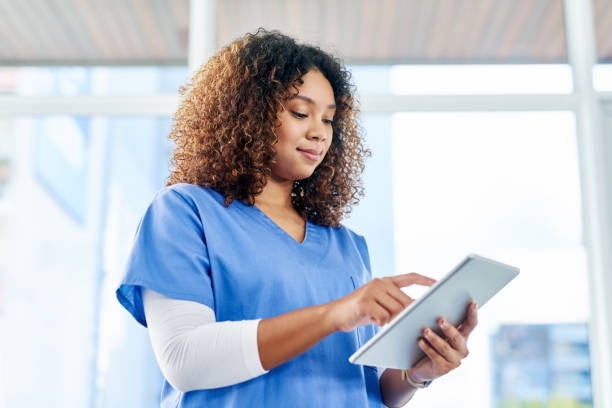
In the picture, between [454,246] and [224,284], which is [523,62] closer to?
[454,246]

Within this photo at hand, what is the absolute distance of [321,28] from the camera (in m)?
2.36

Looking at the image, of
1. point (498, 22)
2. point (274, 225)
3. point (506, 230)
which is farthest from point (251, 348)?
point (498, 22)

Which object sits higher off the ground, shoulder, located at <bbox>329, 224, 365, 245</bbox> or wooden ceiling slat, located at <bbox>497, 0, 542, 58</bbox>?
wooden ceiling slat, located at <bbox>497, 0, 542, 58</bbox>

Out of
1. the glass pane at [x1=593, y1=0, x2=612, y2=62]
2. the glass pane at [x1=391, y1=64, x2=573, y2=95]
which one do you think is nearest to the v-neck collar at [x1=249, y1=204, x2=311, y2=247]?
→ the glass pane at [x1=391, y1=64, x2=573, y2=95]

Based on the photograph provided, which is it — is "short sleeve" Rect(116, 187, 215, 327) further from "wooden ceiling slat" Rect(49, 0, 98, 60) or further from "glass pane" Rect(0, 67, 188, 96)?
"wooden ceiling slat" Rect(49, 0, 98, 60)

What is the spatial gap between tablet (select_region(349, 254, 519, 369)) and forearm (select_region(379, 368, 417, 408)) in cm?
12

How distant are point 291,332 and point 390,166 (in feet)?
4.65

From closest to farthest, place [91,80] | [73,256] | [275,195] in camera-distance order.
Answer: [275,195] → [73,256] → [91,80]

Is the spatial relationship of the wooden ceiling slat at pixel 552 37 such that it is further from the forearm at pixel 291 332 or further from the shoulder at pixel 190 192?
the forearm at pixel 291 332

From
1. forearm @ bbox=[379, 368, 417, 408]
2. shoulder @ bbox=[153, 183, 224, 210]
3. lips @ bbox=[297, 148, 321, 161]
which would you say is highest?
lips @ bbox=[297, 148, 321, 161]

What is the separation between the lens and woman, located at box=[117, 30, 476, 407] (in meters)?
0.83

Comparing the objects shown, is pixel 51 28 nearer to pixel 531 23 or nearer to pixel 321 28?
pixel 321 28

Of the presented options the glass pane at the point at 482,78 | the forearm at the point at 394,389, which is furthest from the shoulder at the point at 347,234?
the glass pane at the point at 482,78

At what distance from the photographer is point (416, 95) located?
7.32 feet
